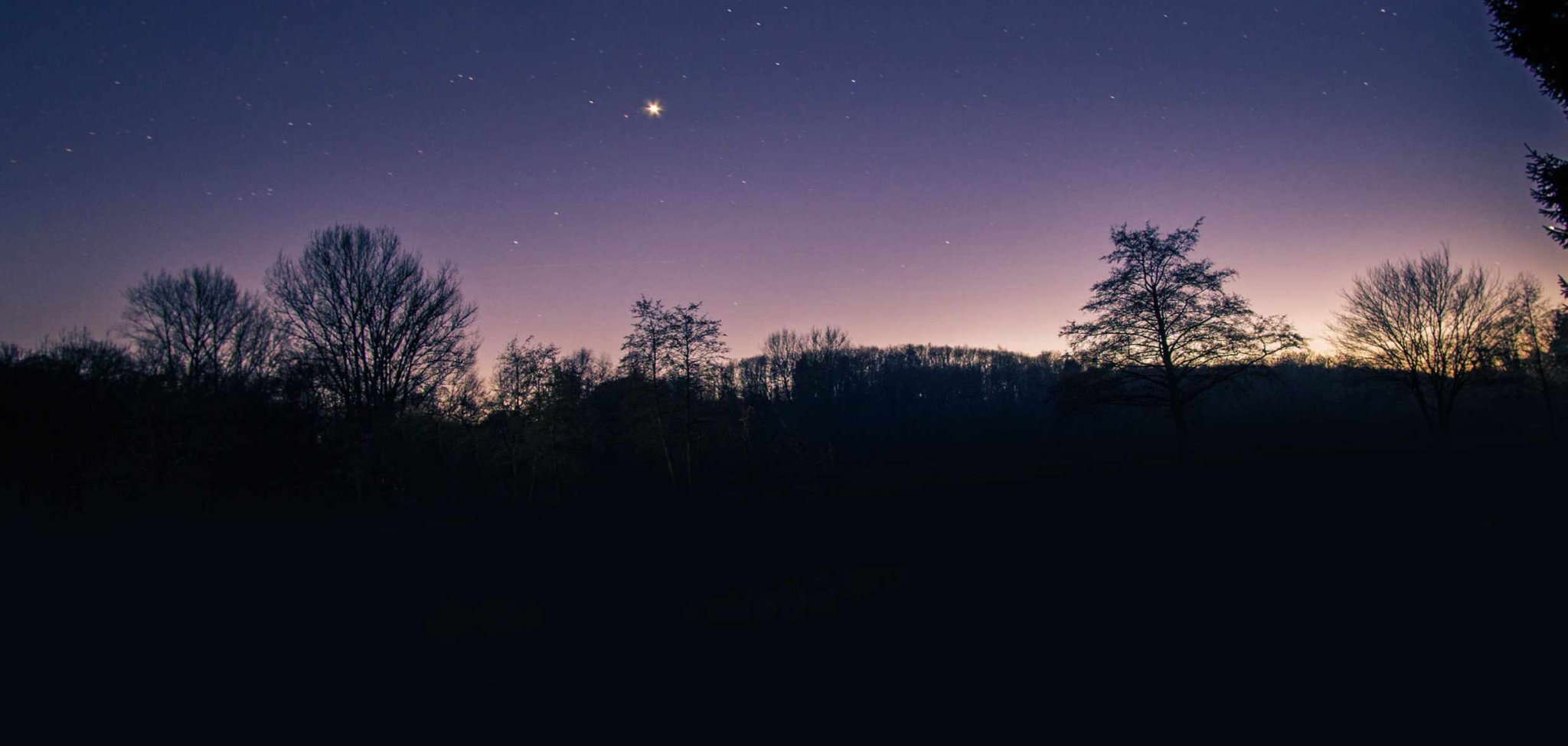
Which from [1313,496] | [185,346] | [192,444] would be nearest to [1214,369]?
[1313,496]

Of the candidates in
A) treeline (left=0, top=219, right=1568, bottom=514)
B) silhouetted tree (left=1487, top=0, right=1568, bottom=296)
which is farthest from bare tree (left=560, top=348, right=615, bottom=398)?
silhouetted tree (left=1487, top=0, right=1568, bottom=296)

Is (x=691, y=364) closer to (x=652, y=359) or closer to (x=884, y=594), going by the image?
(x=652, y=359)

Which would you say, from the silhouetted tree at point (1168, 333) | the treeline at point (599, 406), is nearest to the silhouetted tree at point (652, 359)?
the treeline at point (599, 406)

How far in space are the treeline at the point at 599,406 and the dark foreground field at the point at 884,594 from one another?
3.14m

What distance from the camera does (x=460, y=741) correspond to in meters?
5.59

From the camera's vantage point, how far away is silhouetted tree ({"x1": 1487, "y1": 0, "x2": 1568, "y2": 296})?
25.4 feet

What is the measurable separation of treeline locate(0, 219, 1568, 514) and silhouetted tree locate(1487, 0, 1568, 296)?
8393 mm

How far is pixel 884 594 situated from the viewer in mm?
8523

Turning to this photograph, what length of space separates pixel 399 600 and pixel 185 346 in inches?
1306

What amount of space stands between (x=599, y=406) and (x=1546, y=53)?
131ft

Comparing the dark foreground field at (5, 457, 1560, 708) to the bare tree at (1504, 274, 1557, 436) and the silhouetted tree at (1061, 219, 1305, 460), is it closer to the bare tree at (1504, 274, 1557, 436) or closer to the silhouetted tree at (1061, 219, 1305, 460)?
the silhouetted tree at (1061, 219, 1305, 460)

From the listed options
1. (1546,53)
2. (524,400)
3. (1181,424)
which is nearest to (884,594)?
(1546,53)

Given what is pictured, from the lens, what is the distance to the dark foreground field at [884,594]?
6.29 meters

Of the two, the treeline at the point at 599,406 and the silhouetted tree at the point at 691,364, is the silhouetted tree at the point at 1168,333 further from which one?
the silhouetted tree at the point at 691,364
